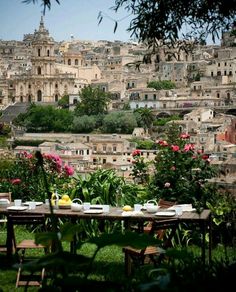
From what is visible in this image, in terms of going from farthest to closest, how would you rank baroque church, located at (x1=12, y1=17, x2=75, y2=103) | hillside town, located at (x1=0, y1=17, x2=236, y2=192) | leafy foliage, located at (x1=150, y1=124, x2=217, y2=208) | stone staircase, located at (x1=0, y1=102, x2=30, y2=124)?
baroque church, located at (x1=12, y1=17, x2=75, y2=103) < stone staircase, located at (x1=0, y1=102, x2=30, y2=124) < hillside town, located at (x1=0, y1=17, x2=236, y2=192) < leafy foliage, located at (x1=150, y1=124, x2=217, y2=208)

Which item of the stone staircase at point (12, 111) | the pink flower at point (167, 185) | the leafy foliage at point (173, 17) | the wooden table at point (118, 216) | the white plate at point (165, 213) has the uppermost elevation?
the leafy foliage at point (173, 17)

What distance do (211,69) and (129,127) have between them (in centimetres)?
1559

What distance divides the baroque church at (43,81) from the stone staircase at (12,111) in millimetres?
1973

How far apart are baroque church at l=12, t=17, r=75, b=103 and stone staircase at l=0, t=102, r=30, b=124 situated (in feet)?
6.47

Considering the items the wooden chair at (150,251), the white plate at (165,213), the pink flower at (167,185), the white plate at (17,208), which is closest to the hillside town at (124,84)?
the pink flower at (167,185)

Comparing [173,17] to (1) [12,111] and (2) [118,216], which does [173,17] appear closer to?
(2) [118,216]

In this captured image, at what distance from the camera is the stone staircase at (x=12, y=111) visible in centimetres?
4925

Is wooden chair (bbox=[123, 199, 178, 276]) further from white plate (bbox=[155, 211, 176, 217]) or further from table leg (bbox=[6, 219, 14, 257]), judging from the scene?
table leg (bbox=[6, 219, 14, 257])

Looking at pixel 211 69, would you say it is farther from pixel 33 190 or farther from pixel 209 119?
pixel 33 190

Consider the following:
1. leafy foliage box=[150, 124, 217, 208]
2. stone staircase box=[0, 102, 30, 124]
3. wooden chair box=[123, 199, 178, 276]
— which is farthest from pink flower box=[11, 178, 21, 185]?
stone staircase box=[0, 102, 30, 124]

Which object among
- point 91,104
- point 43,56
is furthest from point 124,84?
point 91,104

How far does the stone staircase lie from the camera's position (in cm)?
4925

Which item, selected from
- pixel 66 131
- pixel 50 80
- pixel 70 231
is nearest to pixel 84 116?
pixel 66 131

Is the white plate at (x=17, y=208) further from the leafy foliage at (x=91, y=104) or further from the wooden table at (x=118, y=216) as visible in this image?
the leafy foliage at (x=91, y=104)
